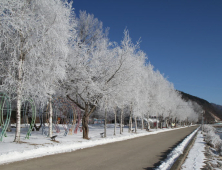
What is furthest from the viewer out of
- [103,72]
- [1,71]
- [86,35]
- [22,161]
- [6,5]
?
[86,35]

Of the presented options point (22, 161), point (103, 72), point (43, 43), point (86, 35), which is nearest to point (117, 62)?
point (103, 72)

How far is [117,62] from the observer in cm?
1544

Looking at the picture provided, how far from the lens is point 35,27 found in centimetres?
993

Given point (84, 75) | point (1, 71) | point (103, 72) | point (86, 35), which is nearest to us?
point (1, 71)

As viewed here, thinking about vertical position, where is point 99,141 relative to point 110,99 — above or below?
below

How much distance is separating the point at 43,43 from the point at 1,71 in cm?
284

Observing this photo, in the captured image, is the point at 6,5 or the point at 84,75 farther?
the point at 84,75

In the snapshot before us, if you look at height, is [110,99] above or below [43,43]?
below

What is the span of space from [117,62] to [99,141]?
572 cm

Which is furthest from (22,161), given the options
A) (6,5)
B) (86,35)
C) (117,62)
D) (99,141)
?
(86,35)

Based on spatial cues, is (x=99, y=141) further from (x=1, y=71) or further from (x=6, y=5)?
(x=6, y=5)

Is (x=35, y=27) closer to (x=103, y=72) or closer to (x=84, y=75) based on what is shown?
(x=84, y=75)

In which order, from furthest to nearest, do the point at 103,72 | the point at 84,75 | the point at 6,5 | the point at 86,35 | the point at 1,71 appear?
the point at 86,35
the point at 103,72
the point at 84,75
the point at 1,71
the point at 6,5

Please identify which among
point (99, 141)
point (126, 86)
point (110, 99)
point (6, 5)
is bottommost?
point (99, 141)
